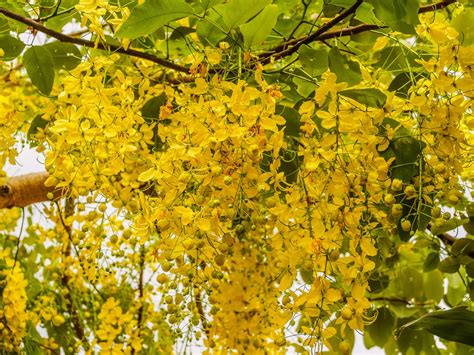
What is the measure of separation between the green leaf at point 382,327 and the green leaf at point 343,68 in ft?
1.79

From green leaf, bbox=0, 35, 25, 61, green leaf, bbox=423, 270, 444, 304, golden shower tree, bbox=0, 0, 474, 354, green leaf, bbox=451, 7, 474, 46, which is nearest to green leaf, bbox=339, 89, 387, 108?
golden shower tree, bbox=0, 0, 474, 354

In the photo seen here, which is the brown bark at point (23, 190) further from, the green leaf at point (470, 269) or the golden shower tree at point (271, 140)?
the green leaf at point (470, 269)

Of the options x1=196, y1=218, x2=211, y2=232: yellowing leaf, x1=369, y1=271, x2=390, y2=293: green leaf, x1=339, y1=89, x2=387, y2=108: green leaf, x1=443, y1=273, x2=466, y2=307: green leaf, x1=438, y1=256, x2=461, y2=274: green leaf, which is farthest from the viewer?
x1=443, y1=273, x2=466, y2=307: green leaf

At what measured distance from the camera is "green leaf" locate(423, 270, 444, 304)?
1226 millimetres

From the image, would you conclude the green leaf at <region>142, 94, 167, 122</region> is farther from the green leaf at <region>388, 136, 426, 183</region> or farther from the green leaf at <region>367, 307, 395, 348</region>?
the green leaf at <region>367, 307, 395, 348</region>

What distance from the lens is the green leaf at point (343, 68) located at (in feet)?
2.45

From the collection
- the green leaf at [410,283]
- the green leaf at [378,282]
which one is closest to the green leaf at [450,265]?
the green leaf at [378,282]

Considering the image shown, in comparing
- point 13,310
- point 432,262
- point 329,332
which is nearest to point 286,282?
point 329,332

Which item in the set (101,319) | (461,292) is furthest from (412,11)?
(101,319)

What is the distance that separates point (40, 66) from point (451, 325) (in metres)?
0.60

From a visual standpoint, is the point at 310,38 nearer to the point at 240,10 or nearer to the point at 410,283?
the point at 240,10

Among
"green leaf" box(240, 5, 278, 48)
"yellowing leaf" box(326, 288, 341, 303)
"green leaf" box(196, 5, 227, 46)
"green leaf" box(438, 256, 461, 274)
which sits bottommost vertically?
"yellowing leaf" box(326, 288, 341, 303)

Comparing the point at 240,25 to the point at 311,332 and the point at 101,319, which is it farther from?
the point at 101,319

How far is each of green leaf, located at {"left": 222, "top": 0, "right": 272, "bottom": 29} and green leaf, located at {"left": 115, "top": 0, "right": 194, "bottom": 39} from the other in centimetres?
4
